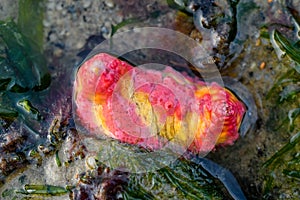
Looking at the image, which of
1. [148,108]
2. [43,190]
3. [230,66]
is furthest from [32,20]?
[230,66]

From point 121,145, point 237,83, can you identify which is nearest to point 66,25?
point 121,145

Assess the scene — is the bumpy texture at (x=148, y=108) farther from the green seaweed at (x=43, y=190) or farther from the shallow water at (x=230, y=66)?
the green seaweed at (x=43, y=190)

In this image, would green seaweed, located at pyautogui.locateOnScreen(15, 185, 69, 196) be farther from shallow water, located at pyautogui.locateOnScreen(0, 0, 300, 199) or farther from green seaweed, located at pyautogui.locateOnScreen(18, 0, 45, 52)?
green seaweed, located at pyautogui.locateOnScreen(18, 0, 45, 52)

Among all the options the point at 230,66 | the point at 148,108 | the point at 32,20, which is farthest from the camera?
the point at 32,20

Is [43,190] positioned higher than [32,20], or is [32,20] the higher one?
[32,20]

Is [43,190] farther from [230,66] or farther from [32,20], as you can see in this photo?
[230,66]

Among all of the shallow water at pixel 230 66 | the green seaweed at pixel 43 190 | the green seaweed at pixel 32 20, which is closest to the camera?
the green seaweed at pixel 43 190

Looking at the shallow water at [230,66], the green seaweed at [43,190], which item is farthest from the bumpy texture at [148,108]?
the green seaweed at [43,190]

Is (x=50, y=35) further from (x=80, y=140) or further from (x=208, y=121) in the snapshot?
(x=208, y=121)

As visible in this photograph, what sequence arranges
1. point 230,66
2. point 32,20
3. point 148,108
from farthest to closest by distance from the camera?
point 32,20 < point 230,66 < point 148,108
